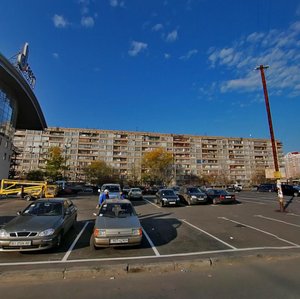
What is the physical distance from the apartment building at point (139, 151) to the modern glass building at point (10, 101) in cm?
5237

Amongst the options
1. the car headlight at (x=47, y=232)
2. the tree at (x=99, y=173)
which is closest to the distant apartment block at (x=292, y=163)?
the tree at (x=99, y=173)

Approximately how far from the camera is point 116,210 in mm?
9086

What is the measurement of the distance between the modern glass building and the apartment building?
172ft

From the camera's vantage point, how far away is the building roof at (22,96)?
33.4 metres

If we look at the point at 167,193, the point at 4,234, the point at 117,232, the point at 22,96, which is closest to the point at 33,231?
the point at 4,234

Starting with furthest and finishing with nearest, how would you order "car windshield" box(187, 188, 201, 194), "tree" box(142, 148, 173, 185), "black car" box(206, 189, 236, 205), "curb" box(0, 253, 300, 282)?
"tree" box(142, 148, 173, 185) < "car windshield" box(187, 188, 201, 194) < "black car" box(206, 189, 236, 205) < "curb" box(0, 253, 300, 282)

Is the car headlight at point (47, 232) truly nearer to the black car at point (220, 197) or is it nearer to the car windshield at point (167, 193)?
the car windshield at point (167, 193)

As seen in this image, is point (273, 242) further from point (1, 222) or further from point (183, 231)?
point (1, 222)

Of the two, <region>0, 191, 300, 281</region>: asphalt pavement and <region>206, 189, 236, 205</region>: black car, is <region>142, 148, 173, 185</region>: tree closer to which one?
<region>206, 189, 236, 205</region>: black car

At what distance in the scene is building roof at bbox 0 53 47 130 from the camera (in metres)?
33.4

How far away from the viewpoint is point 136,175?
10194 cm

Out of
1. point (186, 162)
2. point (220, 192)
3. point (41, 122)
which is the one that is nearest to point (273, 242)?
point (220, 192)

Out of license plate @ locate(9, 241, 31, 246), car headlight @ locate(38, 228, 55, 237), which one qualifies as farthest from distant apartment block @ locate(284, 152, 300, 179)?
license plate @ locate(9, 241, 31, 246)

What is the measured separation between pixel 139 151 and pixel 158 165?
17.6 metres
